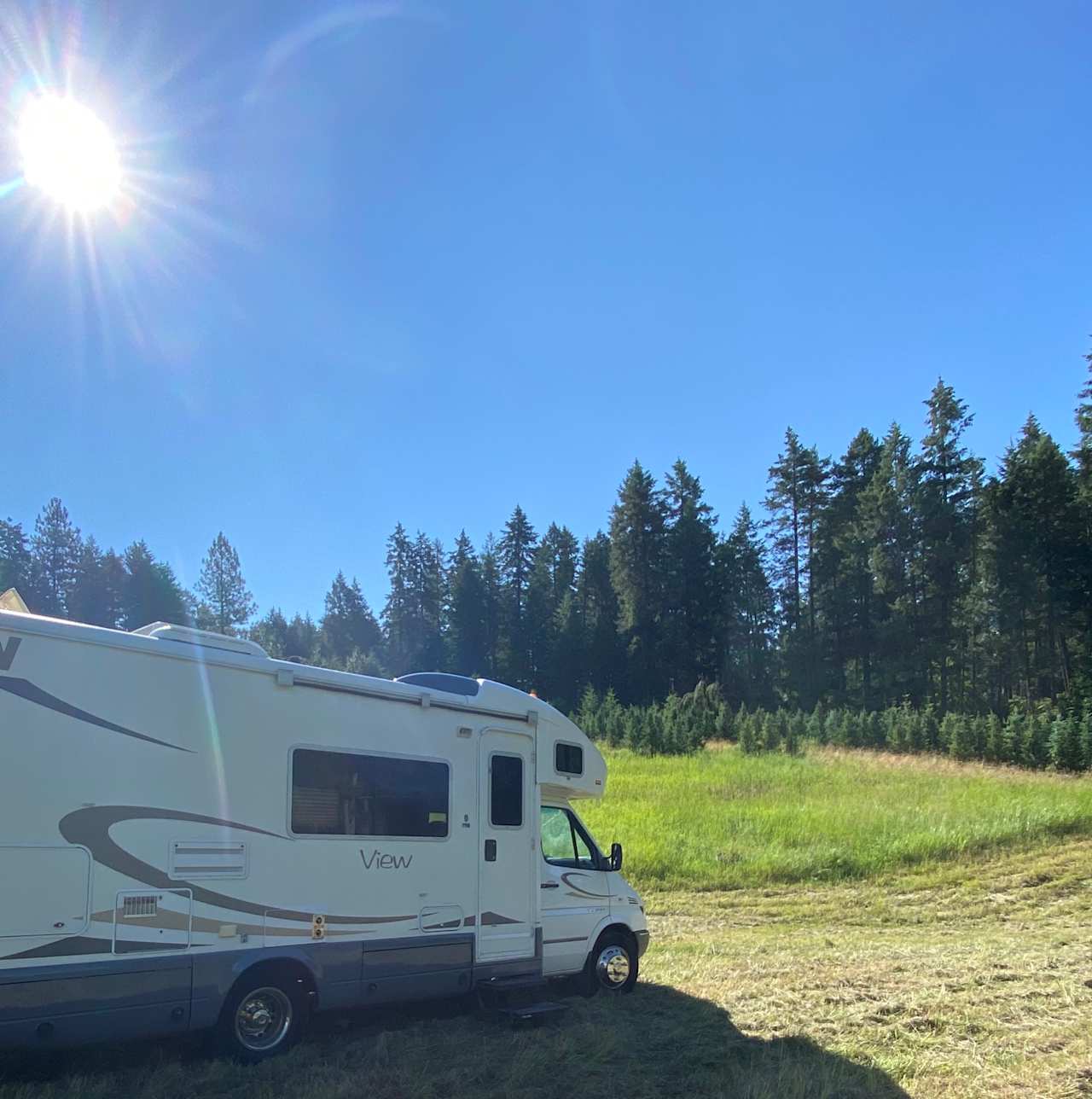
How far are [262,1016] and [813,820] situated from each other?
1742cm

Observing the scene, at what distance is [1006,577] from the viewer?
168 feet

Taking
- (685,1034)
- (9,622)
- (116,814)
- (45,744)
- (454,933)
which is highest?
(9,622)

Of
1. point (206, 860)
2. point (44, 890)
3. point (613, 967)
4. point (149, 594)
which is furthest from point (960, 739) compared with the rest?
point (149, 594)

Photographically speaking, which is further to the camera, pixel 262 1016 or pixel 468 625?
pixel 468 625

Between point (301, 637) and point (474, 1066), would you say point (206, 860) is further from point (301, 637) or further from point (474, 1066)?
point (301, 637)

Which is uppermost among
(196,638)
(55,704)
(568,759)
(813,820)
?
(196,638)

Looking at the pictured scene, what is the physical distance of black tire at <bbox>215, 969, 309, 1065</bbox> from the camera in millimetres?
6434

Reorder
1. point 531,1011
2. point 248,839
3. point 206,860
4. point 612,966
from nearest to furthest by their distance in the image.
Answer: point 206,860
point 248,839
point 531,1011
point 612,966

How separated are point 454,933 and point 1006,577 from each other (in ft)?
167

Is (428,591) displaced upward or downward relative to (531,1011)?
upward

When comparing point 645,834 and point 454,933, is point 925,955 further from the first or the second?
point 645,834

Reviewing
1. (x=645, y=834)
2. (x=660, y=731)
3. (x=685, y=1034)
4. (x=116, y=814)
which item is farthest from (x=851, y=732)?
(x=116, y=814)

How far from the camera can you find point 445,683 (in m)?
8.53

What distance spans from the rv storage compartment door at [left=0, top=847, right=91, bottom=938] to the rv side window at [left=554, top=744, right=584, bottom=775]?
4.42m
